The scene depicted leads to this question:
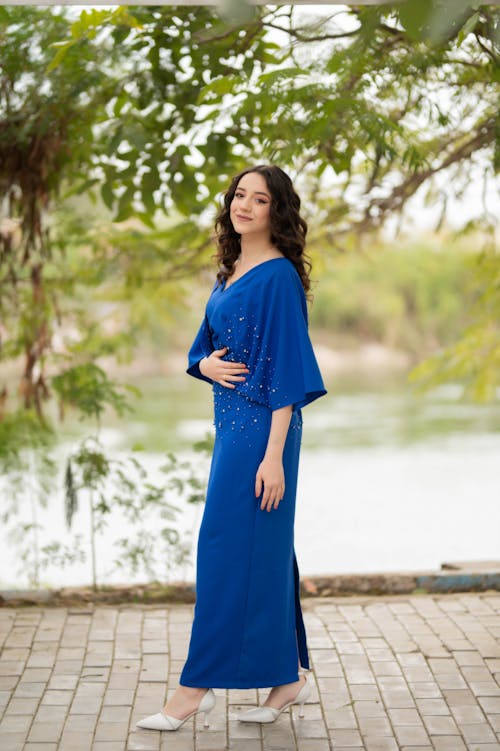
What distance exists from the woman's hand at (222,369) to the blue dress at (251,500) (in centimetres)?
2

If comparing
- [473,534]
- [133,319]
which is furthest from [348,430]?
[133,319]

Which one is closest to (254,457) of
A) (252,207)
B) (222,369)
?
(222,369)

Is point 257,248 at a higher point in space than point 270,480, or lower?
higher

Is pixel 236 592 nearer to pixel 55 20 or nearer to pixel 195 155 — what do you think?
pixel 195 155

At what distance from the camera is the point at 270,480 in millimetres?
2711

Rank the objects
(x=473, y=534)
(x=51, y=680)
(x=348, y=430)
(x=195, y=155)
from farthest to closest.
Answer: (x=348, y=430), (x=473, y=534), (x=195, y=155), (x=51, y=680)

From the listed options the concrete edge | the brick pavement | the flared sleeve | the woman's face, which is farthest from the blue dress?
the concrete edge

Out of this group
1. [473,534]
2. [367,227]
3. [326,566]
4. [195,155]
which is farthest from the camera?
[473,534]

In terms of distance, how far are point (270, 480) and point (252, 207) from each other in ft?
2.44

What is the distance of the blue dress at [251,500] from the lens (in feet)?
9.00

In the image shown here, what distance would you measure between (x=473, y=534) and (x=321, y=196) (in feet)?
11.6

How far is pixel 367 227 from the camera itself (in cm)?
562

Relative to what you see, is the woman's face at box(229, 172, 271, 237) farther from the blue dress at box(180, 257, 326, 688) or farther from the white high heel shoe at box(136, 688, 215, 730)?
the white high heel shoe at box(136, 688, 215, 730)

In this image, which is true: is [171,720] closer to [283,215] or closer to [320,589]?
[283,215]
